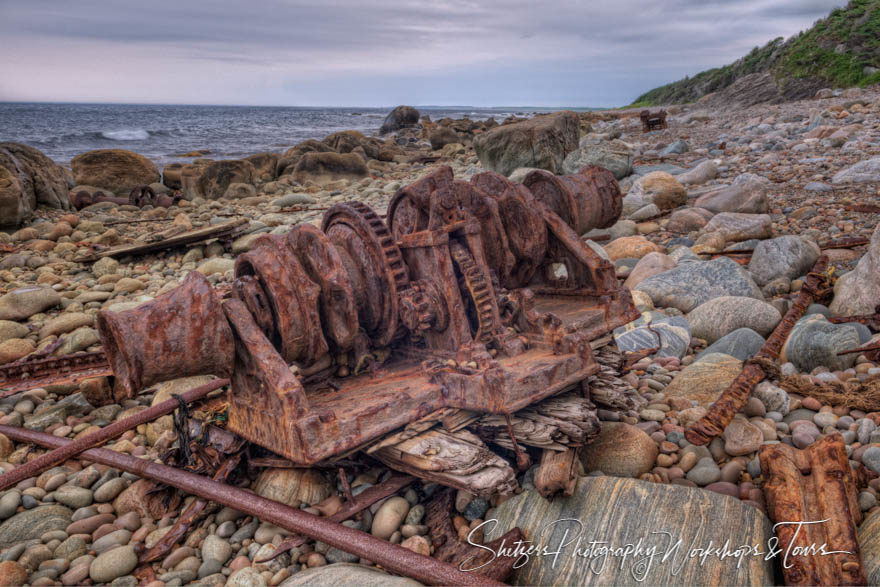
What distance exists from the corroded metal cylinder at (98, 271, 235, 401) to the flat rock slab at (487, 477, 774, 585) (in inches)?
65.6

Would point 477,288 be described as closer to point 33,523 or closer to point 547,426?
point 547,426

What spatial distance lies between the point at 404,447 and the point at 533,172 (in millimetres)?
2637

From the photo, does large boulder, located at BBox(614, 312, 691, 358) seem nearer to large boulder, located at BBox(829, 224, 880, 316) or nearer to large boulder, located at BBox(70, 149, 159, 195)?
large boulder, located at BBox(829, 224, 880, 316)

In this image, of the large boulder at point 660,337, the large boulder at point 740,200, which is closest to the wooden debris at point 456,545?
the large boulder at point 660,337

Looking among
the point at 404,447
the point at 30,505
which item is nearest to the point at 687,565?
the point at 404,447

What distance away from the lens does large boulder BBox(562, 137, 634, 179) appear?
42.6 ft

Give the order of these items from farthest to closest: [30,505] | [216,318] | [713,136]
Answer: [713,136]
[30,505]
[216,318]

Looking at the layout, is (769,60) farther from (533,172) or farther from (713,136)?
(533,172)

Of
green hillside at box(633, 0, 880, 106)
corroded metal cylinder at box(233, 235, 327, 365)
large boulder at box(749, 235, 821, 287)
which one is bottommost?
large boulder at box(749, 235, 821, 287)

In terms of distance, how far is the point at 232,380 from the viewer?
3.17 m

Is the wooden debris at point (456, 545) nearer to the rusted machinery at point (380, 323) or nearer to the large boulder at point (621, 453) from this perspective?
the rusted machinery at point (380, 323)

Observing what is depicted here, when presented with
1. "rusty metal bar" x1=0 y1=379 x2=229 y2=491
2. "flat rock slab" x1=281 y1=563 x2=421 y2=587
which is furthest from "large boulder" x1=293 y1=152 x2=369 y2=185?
"flat rock slab" x1=281 y1=563 x2=421 y2=587

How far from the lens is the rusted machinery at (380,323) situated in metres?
2.77

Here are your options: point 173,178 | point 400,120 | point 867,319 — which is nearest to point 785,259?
point 867,319
